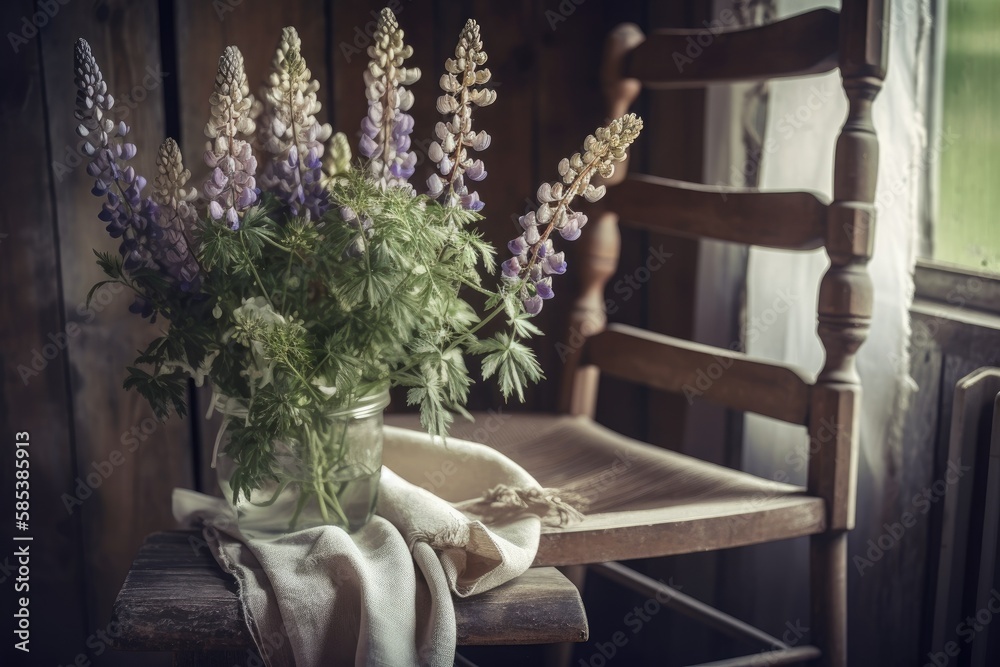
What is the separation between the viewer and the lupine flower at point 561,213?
775 millimetres

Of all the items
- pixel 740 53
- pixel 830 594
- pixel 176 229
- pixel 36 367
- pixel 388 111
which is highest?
pixel 740 53

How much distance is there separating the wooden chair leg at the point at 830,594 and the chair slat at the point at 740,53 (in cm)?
57

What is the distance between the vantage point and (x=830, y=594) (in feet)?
3.73

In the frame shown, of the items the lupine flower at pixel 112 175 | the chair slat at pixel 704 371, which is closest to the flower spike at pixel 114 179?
the lupine flower at pixel 112 175

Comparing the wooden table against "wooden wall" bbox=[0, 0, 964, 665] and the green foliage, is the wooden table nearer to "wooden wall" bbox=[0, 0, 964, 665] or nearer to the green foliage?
the green foliage

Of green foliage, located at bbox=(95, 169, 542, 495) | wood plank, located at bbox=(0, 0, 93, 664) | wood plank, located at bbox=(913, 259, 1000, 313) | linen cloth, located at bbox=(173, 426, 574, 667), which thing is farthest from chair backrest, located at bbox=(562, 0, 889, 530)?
wood plank, located at bbox=(0, 0, 93, 664)

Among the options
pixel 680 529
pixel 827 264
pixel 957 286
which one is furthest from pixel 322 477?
pixel 957 286

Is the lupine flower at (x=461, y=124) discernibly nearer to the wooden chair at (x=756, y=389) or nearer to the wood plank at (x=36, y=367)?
the wooden chair at (x=756, y=389)

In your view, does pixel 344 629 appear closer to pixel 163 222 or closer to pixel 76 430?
pixel 163 222

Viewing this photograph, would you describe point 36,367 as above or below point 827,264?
below

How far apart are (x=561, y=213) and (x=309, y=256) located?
236mm

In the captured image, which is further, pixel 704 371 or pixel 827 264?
pixel 827 264

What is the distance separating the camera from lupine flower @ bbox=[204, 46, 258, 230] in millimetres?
789

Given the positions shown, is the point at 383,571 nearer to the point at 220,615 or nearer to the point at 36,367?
the point at 220,615
